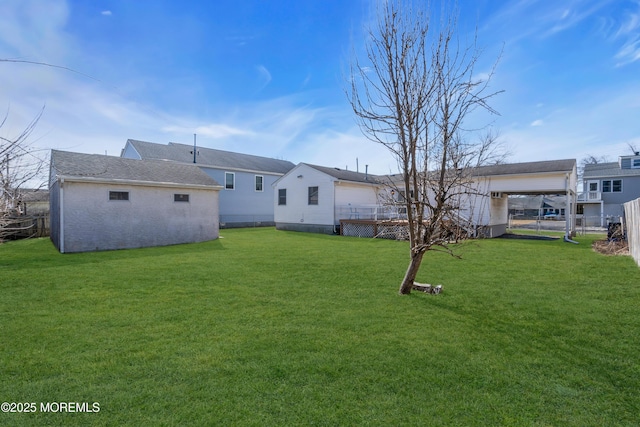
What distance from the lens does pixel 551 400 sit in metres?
2.48

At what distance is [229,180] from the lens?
22.0 metres

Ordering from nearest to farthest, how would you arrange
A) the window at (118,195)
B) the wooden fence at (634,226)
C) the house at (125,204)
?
the wooden fence at (634,226) → the house at (125,204) → the window at (118,195)

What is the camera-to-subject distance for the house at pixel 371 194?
47.2 ft

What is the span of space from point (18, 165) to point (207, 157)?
796 inches

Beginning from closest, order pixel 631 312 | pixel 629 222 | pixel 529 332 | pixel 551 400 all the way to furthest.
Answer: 1. pixel 551 400
2. pixel 529 332
3. pixel 631 312
4. pixel 629 222

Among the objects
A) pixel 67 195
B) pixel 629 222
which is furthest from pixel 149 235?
Result: pixel 629 222

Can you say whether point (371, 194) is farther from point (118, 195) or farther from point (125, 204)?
point (118, 195)

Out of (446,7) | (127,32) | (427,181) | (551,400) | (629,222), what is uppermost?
(127,32)

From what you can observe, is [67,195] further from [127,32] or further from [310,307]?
[310,307]

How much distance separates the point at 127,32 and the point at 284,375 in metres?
7.33

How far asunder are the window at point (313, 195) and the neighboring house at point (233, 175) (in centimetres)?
649

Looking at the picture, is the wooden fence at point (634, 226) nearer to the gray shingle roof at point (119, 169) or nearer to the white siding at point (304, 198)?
the white siding at point (304, 198)

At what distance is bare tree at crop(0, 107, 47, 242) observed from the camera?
2.31 metres

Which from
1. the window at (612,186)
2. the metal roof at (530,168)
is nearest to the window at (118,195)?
the metal roof at (530,168)
